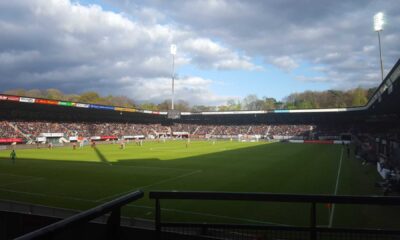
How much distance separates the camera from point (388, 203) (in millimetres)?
3744

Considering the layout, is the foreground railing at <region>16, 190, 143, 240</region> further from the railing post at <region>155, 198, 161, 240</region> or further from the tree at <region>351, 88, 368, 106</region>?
the tree at <region>351, 88, 368, 106</region>

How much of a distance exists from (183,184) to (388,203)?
889 inches

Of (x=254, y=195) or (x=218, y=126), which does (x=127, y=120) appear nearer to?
(x=218, y=126)

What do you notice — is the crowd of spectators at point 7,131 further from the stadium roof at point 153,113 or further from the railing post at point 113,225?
the railing post at point 113,225

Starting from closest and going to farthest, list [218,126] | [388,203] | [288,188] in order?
[388,203], [288,188], [218,126]

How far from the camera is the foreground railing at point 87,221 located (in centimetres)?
242

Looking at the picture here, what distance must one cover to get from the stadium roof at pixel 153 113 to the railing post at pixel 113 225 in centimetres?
3920

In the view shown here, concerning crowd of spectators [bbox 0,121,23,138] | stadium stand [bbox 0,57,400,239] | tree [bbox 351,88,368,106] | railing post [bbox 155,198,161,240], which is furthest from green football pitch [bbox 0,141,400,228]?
tree [bbox 351,88,368,106]

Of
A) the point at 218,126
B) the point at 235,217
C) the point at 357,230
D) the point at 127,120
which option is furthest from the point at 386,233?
the point at 218,126

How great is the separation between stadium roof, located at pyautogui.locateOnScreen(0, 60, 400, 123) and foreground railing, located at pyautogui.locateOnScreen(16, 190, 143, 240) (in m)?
39.2

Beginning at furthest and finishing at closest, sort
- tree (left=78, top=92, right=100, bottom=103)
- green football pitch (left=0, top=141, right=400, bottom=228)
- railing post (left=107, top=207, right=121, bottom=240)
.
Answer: tree (left=78, top=92, right=100, bottom=103)
green football pitch (left=0, top=141, right=400, bottom=228)
railing post (left=107, top=207, right=121, bottom=240)

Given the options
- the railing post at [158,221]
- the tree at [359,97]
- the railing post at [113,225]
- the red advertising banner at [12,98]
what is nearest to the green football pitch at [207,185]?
the railing post at [158,221]

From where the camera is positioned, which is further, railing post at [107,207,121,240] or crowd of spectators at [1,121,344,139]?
crowd of spectators at [1,121,344,139]

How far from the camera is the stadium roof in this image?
2611 inches
